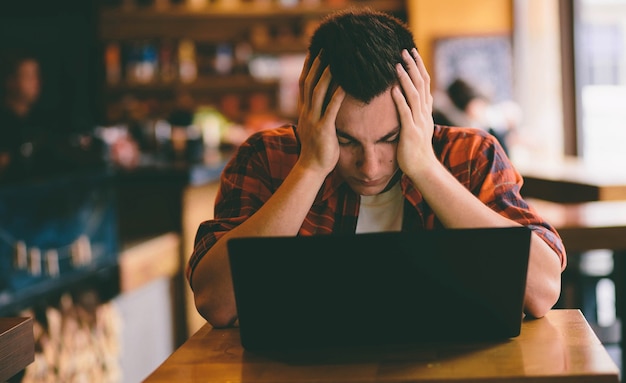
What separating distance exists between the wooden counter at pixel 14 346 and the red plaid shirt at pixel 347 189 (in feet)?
0.98

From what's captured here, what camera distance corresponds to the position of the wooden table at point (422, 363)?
1.01 m

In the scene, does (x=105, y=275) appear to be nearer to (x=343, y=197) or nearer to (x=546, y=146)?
(x=343, y=197)

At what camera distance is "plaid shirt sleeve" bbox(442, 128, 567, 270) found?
146cm

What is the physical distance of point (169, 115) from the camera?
6500 millimetres

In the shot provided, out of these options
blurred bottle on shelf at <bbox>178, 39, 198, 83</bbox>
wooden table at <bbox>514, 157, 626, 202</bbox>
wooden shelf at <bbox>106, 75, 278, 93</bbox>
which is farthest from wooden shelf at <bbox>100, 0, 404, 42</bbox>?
wooden table at <bbox>514, 157, 626, 202</bbox>

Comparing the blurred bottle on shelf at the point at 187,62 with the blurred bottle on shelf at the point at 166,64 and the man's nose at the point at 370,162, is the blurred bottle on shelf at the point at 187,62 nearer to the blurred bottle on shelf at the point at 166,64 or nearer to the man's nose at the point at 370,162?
the blurred bottle on shelf at the point at 166,64

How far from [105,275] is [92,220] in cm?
24

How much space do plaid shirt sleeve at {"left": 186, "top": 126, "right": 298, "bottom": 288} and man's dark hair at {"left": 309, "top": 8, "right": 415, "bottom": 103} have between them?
10.1 inches

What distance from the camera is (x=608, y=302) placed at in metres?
4.86

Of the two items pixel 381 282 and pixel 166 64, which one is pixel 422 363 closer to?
pixel 381 282

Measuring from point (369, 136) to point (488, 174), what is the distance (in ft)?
0.92

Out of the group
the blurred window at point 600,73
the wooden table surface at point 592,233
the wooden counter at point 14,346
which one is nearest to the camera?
the wooden counter at point 14,346

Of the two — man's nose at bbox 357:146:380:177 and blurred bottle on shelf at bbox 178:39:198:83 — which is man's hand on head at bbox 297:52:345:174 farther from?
blurred bottle on shelf at bbox 178:39:198:83

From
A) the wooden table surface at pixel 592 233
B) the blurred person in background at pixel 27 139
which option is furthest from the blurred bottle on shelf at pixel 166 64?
the wooden table surface at pixel 592 233
